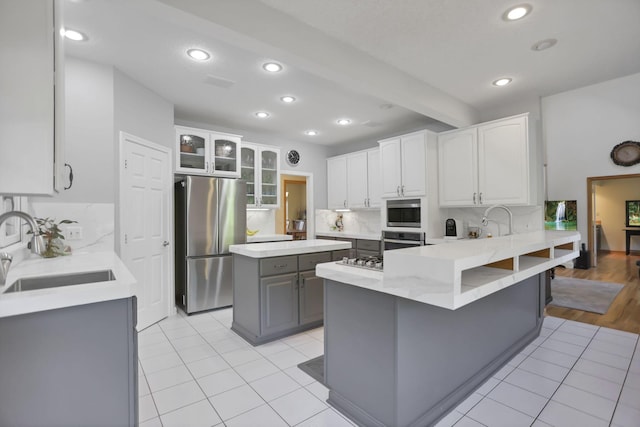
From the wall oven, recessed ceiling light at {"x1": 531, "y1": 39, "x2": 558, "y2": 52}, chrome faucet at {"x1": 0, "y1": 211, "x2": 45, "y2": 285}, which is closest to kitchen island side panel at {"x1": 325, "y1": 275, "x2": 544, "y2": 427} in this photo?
chrome faucet at {"x1": 0, "y1": 211, "x2": 45, "y2": 285}

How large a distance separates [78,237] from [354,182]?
409cm

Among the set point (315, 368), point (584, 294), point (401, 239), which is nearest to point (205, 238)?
point (315, 368)

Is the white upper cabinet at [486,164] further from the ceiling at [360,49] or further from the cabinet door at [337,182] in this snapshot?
the cabinet door at [337,182]

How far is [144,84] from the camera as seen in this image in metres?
3.35

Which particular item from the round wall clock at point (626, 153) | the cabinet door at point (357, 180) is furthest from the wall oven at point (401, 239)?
the round wall clock at point (626, 153)

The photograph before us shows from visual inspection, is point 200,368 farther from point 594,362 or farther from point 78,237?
point 594,362

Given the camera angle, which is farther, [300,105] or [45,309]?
[300,105]

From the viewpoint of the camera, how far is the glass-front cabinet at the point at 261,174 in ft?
16.2

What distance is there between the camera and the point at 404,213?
4598 mm

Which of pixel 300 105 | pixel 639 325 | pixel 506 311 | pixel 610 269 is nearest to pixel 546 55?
pixel 506 311

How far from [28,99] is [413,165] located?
4.08 meters

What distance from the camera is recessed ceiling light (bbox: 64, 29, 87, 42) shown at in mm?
2393

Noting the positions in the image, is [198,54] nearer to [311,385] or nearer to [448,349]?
[311,385]

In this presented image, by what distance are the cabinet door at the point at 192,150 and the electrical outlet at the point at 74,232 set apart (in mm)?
1525
